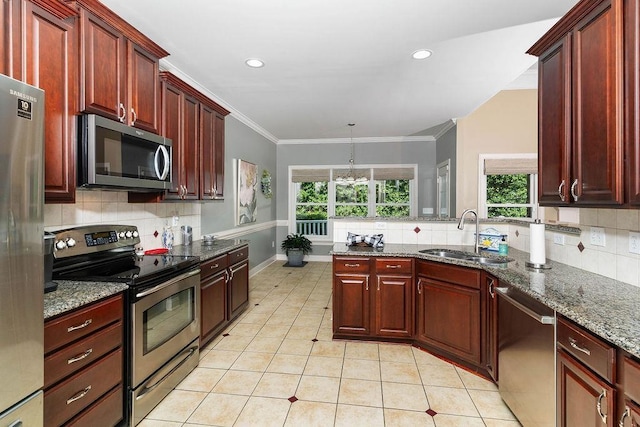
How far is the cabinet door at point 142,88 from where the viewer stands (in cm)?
234

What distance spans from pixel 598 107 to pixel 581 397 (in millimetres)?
1347

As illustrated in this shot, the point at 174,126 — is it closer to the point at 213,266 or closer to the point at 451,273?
the point at 213,266

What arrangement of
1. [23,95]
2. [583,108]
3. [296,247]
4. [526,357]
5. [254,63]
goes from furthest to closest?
[296,247], [254,63], [526,357], [583,108], [23,95]

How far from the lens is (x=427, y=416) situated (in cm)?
210

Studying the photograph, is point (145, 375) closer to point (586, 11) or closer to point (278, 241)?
point (586, 11)

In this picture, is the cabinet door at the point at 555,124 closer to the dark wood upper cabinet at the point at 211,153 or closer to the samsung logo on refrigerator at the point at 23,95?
the samsung logo on refrigerator at the point at 23,95

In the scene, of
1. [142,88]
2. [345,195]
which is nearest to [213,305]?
[142,88]

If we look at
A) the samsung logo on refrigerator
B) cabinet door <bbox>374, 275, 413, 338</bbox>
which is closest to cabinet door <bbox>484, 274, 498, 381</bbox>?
cabinet door <bbox>374, 275, 413, 338</bbox>

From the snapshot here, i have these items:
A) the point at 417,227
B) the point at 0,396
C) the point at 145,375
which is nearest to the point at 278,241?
the point at 417,227

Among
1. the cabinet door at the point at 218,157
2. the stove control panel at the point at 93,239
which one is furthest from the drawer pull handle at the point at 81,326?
the cabinet door at the point at 218,157

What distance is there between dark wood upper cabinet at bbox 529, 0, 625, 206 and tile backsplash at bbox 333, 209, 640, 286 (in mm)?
362

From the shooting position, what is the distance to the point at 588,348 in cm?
135

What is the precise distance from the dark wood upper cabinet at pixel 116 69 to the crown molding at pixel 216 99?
0.68 meters

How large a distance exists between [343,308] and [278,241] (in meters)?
4.54
